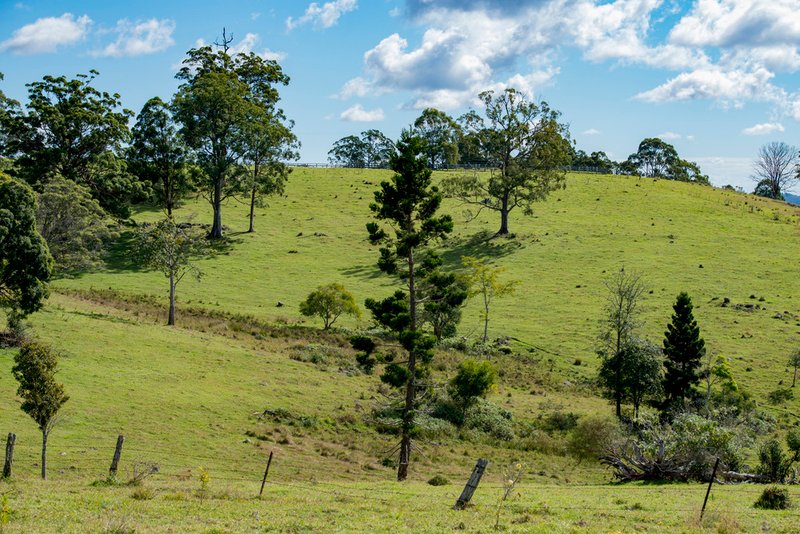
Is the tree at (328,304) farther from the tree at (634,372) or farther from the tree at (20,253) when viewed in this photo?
the tree at (20,253)

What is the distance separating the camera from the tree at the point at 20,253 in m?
35.2

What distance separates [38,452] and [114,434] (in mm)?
3616

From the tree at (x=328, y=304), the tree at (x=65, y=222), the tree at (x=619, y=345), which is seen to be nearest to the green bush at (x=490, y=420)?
the tree at (x=619, y=345)

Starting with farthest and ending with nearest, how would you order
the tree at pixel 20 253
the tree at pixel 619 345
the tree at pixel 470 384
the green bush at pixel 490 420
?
the tree at pixel 619 345 < the tree at pixel 470 384 < the green bush at pixel 490 420 < the tree at pixel 20 253

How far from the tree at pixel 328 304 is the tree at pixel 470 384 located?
590 inches

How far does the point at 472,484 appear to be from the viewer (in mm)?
18172

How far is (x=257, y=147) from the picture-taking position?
3159 inches

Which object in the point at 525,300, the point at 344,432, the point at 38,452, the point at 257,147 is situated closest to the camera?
the point at 38,452

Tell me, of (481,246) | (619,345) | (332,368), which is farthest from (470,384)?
(481,246)

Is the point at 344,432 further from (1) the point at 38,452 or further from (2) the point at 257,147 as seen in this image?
(2) the point at 257,147

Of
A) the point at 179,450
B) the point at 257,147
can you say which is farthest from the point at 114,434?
the point at 257,147

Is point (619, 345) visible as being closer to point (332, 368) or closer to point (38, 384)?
point (332, 368)

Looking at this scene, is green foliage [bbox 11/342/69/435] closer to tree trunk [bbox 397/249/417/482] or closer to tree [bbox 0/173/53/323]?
tree trunk [bbox 397/249/417/482]

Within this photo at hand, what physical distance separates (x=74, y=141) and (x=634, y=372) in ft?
189
